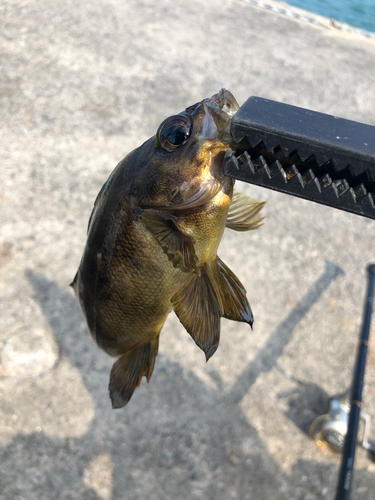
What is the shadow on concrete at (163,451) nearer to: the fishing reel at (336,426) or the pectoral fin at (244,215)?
the fishing reel at (336,426)

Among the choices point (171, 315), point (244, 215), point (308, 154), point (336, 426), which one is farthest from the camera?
point (171, 315)

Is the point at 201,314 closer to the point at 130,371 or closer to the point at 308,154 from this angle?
the point at 130,371

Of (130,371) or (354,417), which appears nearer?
(130,371)

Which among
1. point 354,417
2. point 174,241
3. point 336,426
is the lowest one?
point 336,426

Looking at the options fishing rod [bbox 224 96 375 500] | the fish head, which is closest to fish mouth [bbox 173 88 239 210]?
the fish head

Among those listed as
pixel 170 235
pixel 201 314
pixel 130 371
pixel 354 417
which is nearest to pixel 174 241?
pixel 170 235

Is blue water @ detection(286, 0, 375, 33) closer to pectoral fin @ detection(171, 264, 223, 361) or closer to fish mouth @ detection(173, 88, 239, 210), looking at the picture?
fish mouth @ detection(173, 88, 239, 210)

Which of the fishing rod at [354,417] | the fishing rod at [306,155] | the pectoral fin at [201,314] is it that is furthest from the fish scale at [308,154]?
the fishing rod at [354,417]

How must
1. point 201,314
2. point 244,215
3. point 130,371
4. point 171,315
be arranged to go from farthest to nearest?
point 171,315, point 130,371, point 244,215, point 201,314
